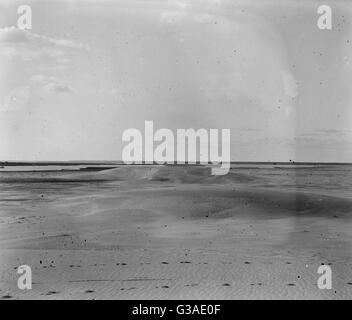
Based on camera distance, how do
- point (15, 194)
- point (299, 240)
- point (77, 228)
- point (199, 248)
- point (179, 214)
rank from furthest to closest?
point (15, 194), point (179, 214), point (77, 228), point (299, 240), point (199, 248)

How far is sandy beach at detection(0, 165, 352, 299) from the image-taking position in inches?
197

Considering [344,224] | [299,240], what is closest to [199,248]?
[299,240]

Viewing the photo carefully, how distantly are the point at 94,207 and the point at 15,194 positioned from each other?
3501mm

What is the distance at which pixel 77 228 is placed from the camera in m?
7.46

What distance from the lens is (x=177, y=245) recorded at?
21.1 feet

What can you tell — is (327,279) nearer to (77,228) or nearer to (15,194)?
(77,228)

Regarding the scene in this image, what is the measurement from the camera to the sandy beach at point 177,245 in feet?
16.4
